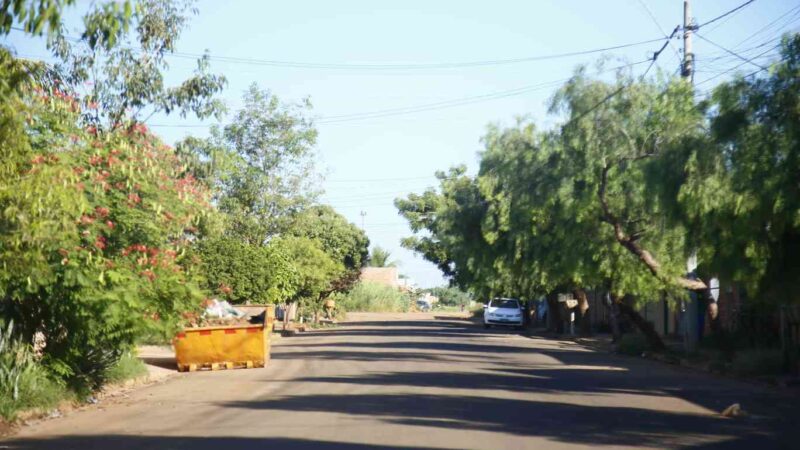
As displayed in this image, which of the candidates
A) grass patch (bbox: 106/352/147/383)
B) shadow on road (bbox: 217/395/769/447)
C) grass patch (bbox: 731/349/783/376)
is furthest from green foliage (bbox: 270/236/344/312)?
shadow on road (bbox: 217/395/769/447)

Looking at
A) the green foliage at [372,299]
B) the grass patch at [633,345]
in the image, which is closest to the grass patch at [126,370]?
the grass patch at [633,345]

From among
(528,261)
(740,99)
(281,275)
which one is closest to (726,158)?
(740,99)

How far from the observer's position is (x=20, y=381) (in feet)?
47.7

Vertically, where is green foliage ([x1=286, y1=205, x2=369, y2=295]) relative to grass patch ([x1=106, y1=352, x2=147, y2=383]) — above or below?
above

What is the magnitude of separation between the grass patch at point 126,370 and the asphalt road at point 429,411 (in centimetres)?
63

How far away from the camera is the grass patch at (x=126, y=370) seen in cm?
1958

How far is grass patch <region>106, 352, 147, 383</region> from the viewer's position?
19.6 m

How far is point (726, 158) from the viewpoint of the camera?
1989cm

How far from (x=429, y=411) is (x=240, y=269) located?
87.0 ft

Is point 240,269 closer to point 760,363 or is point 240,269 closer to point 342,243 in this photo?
point 760,363

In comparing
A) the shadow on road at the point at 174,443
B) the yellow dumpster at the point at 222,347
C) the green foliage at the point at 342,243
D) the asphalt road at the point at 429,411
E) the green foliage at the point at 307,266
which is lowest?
the shadow on road at the point at 174,443

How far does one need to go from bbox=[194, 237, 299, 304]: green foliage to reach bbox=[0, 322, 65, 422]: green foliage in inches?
912

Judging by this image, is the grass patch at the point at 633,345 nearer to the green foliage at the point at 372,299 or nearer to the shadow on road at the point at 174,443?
the shadow on road at the point at 174,443

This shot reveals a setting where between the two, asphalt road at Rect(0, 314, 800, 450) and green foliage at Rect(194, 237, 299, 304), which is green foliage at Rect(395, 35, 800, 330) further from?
green foliage at Rect(194, 237, 299, 304)
